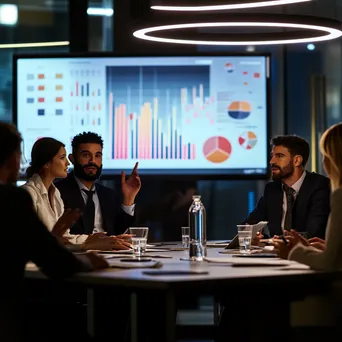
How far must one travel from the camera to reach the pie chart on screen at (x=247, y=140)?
25.8ft

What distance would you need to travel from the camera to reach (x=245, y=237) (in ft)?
17.3

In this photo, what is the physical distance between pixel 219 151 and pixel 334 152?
353 centimetres

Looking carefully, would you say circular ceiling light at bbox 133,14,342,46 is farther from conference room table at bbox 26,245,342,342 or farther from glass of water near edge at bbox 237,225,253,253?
conference room table at bbox 26,245,342,342

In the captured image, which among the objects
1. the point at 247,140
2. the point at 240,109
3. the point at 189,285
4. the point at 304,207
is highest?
the point at 240,109

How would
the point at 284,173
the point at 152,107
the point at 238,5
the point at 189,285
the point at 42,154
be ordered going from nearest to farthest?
the point at 189,285, the point at 238,5, the point at 42,154, the point at 284,173, the point at 152,107

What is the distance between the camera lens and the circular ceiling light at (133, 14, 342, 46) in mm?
5758

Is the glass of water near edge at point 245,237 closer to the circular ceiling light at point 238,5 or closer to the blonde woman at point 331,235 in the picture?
the blonde woman at point 331,235

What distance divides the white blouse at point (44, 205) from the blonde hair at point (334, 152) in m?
1.75

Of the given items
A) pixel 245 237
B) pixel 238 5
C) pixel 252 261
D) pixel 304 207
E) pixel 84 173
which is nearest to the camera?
pixel 252 261

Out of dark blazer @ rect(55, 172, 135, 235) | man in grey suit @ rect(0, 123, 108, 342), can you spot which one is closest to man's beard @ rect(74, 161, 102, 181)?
dark blazer @ rect(55, 172, 135, 235)

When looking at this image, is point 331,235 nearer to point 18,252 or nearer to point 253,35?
point 18,252

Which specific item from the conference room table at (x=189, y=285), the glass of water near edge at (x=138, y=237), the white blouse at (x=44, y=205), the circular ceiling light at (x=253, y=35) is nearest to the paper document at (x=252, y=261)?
the conference room table at (x=189, y=285)

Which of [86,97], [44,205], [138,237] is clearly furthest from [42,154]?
[86,97]

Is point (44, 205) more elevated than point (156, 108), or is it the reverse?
point (156, 108)
